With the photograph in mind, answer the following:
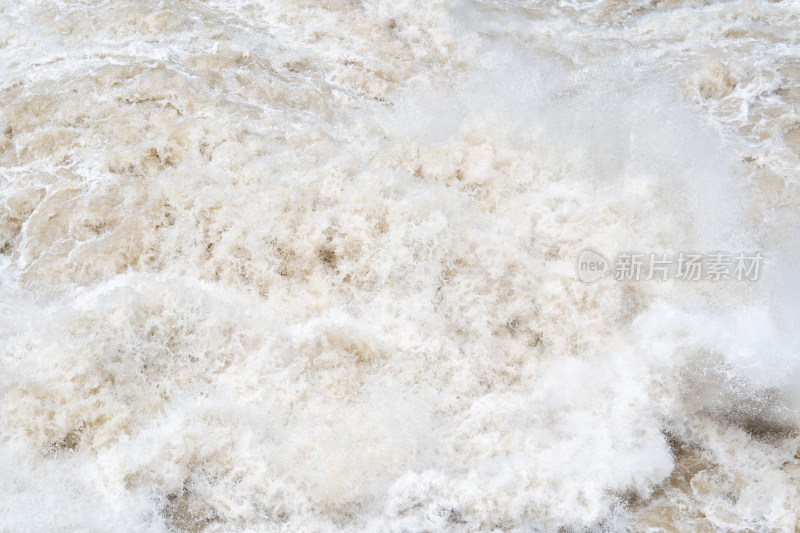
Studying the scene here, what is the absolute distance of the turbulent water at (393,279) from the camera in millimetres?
3266

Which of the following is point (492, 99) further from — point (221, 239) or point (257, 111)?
point (221, 239)

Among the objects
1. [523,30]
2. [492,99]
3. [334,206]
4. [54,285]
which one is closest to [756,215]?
[492,99]

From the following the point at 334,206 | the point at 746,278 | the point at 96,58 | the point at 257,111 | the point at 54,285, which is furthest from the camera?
the point at 96,58

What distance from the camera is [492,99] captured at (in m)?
5.98

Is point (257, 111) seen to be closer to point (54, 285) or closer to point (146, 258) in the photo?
point (146, 258)

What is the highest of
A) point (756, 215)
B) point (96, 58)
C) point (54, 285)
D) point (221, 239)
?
point (96, 58)

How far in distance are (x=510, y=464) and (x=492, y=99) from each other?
4.02 m

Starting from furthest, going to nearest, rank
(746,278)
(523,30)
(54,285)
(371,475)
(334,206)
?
1. (523,30)
2. (334,206)
3. (54,285)
4. (746,278)
5. (371,475)

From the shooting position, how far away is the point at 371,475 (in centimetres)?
333

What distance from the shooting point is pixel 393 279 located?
440cm

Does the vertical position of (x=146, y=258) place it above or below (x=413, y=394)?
above

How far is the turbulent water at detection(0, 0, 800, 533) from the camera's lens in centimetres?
327

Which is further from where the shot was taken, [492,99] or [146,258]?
[492,99]

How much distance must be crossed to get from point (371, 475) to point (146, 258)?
263 cm
